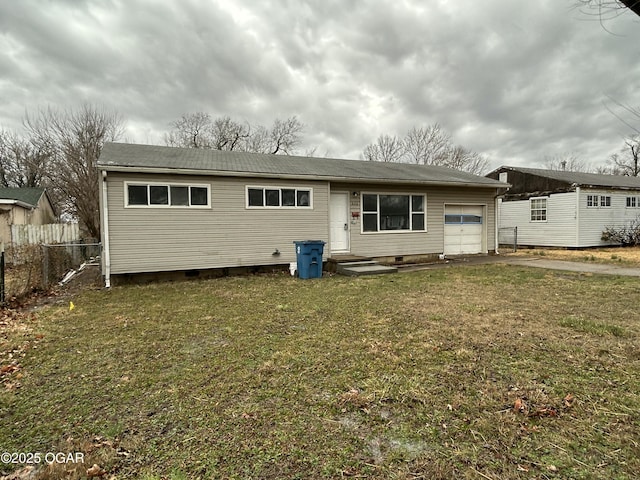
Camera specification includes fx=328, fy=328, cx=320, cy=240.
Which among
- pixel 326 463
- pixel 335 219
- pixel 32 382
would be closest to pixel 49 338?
pixel 32 382

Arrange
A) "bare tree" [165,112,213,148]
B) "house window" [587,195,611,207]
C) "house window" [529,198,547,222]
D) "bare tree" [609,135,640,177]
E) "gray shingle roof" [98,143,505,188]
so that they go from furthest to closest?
"bare tree" [609,135,640,177] < "bare tree" [165,112,213,148] < "house window" [529,198,547,222] < "house window" [587,195,611,207] < "gray shingle roof" [98,143,505,188]

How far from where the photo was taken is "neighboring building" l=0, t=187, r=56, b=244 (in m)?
14.2

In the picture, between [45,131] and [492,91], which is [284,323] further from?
[45,131]

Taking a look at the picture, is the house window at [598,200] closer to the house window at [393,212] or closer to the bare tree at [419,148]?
the house window at [393,212]

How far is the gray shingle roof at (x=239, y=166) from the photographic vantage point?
27.4ft

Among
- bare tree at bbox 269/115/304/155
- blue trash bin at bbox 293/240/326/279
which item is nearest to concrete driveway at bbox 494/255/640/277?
blue trash bin at bbox 293/240/326/279

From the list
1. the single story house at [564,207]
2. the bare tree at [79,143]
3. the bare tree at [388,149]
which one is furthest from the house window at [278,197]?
the bare tree at [388,149]

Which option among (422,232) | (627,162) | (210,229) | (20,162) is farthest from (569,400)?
(627,162)

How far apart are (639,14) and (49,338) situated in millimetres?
6070

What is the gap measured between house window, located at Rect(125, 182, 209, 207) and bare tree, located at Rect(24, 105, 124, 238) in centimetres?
1309

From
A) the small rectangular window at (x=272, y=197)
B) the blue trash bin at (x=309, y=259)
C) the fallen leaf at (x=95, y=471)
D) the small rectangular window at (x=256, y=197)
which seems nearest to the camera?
the fallen leaf at (x=95, y=471)

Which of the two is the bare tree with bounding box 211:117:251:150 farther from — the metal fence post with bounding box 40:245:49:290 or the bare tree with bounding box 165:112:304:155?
the metal fence post with bounding box 40:245:49:290

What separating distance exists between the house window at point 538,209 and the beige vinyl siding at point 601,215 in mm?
1485

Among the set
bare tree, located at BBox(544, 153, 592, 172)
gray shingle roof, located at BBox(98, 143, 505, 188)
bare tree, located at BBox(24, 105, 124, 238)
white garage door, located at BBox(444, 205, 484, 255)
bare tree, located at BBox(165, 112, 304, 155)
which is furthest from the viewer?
bare tree, located at BBox(544, 153, 592, 172)
